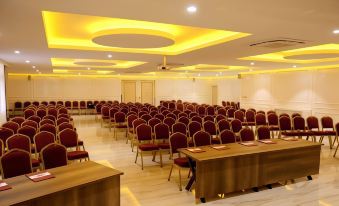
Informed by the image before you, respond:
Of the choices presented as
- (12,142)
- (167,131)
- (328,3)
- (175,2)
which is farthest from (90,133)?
(328,3)

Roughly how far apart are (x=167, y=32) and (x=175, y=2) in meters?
3.09

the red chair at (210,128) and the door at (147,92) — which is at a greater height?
the door at (147,92)

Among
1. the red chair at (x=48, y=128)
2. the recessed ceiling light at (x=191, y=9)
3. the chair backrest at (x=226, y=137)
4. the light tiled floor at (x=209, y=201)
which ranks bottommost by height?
the light tiled floor at (x=209, y=201)

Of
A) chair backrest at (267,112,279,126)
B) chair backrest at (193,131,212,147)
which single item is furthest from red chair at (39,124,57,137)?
chair backrest at (267,112,279,126)

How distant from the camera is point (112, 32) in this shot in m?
5.66

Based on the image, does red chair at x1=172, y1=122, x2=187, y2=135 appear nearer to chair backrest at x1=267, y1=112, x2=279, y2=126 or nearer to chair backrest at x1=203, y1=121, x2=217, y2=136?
chair backrest at x1=203, y1=121, x2=217, y2=136

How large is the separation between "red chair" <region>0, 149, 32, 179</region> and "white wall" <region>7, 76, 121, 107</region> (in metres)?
15.4

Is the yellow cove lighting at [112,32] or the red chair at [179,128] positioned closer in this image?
the yellow cove lighting at [112,32]

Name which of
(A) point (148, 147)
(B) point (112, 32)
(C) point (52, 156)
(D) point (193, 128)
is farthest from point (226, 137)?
(C) point (52, 156)

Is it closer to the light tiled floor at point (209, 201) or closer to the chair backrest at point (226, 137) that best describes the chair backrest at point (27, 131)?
the light tiled floor at point (209, 201)

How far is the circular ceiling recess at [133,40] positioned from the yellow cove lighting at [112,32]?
8 centimetres

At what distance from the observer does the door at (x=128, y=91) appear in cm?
2138

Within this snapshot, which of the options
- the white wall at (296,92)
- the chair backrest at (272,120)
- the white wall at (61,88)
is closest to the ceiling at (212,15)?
the chair backrest at (272,120)

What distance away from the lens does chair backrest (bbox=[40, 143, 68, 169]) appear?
4.42 metres
